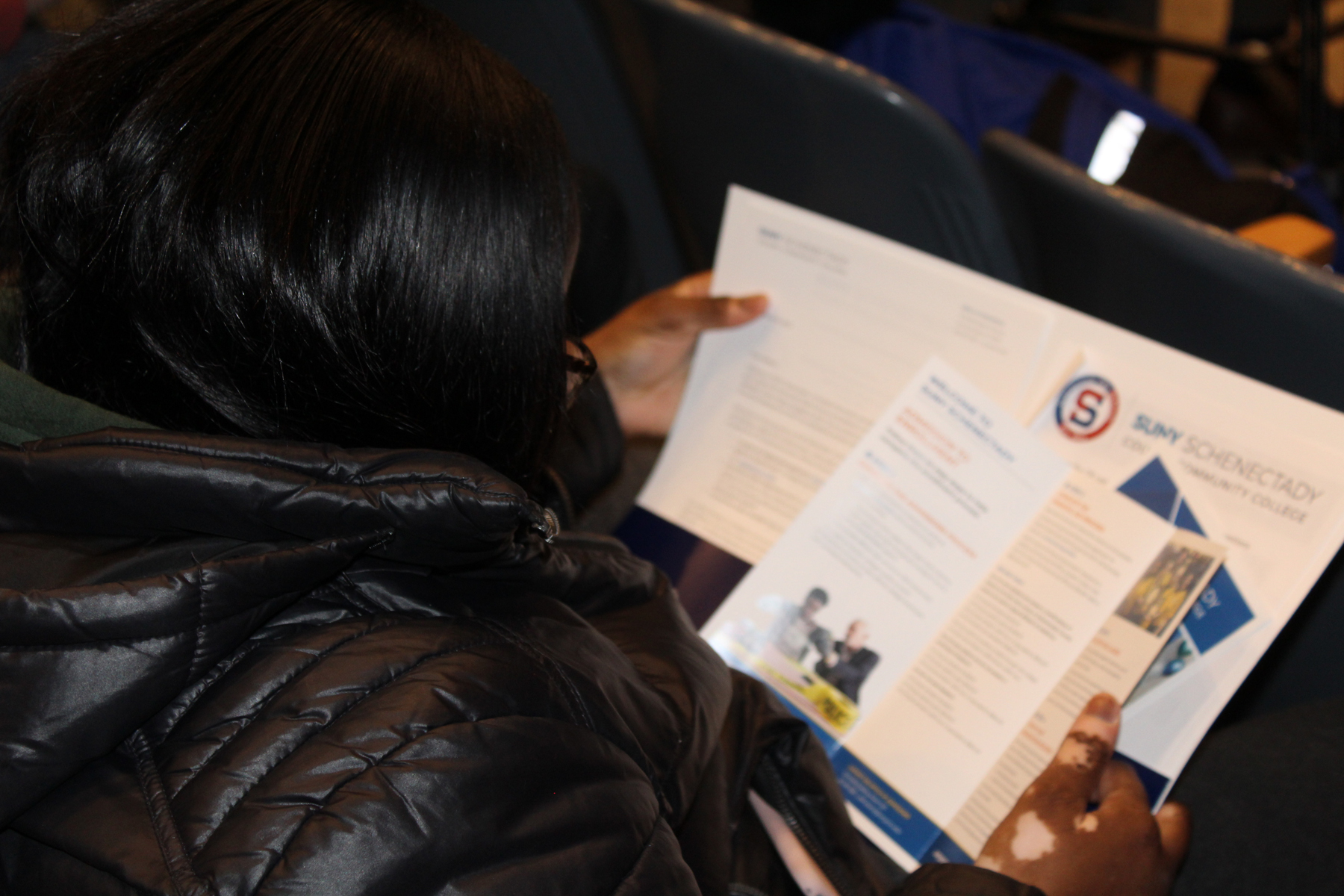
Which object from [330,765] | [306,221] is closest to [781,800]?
[330,765]

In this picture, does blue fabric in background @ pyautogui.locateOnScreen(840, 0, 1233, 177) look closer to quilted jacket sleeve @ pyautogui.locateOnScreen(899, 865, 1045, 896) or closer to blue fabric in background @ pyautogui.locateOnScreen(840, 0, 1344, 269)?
blue fabric in background @ pyautogui.locateOnScreen(840, 0, 1344, 269)

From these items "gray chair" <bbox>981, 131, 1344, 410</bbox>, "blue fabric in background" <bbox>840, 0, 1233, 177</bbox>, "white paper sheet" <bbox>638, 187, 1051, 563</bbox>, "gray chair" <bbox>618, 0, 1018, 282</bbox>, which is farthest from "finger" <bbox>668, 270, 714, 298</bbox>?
"blue fabric in background" <bbox>840, 0, 1233, 177</bbox>

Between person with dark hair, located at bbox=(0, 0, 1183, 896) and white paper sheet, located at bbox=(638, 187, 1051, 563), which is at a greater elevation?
white paper sheet, located at bbox=(638, 187, 1051, 563)

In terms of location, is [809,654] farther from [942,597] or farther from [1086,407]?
[1086,407]

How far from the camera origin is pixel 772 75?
1.05 metres

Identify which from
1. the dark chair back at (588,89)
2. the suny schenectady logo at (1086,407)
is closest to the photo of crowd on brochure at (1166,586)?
the suny schenectady logo at (1086,407)

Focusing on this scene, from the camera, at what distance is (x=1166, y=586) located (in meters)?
0.70

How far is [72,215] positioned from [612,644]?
1.28ft

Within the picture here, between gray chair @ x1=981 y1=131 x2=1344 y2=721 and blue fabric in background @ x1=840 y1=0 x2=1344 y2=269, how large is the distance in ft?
2.35

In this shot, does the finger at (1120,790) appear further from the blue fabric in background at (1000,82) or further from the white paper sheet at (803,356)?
the blue fabric in background at (1000,82)

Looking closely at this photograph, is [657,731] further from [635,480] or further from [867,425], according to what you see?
[635,480]

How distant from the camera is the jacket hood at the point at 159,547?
422mm

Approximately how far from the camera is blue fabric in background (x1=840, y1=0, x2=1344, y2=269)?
1.59 metres

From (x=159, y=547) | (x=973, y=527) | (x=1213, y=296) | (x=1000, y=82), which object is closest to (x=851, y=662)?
(x=973, y=527)
